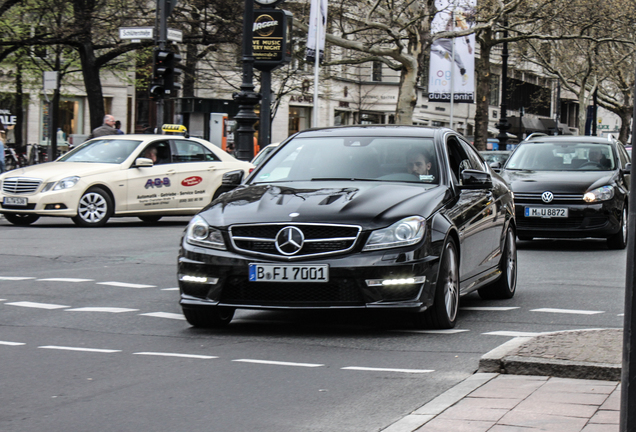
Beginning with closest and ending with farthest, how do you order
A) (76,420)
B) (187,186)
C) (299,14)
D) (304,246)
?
(76,420) < (304,246) < (187,186) < (299,14)

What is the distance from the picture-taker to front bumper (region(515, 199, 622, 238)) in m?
14.7

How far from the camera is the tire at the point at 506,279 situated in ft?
31.1

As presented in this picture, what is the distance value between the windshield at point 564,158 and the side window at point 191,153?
5819 millimetres

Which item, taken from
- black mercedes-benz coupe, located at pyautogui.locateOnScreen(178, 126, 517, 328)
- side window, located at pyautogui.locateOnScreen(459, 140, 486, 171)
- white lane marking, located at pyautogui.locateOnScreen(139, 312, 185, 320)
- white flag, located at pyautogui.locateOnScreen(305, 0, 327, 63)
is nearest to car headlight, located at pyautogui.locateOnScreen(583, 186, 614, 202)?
side window, located at pyautogui.locateOnScreen(459, 140, 486, 171)

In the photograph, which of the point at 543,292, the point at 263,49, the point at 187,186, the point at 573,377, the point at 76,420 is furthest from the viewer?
the point at 263,49

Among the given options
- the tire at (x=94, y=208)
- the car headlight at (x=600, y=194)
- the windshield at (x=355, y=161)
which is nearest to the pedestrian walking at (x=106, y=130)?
the tire at (x=94, y=208)

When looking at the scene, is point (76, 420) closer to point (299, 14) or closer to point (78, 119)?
point (299, 14)

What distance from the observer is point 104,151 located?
18344 millimetres

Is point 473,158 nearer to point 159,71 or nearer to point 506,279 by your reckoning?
point 506,279

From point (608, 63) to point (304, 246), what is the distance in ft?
216

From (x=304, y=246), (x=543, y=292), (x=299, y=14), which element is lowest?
(x=543, y=292)

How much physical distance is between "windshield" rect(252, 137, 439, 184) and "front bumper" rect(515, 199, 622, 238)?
669cm

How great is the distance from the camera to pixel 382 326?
780cm

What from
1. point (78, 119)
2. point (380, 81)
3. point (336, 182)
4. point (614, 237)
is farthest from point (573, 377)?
point (380, 81)
